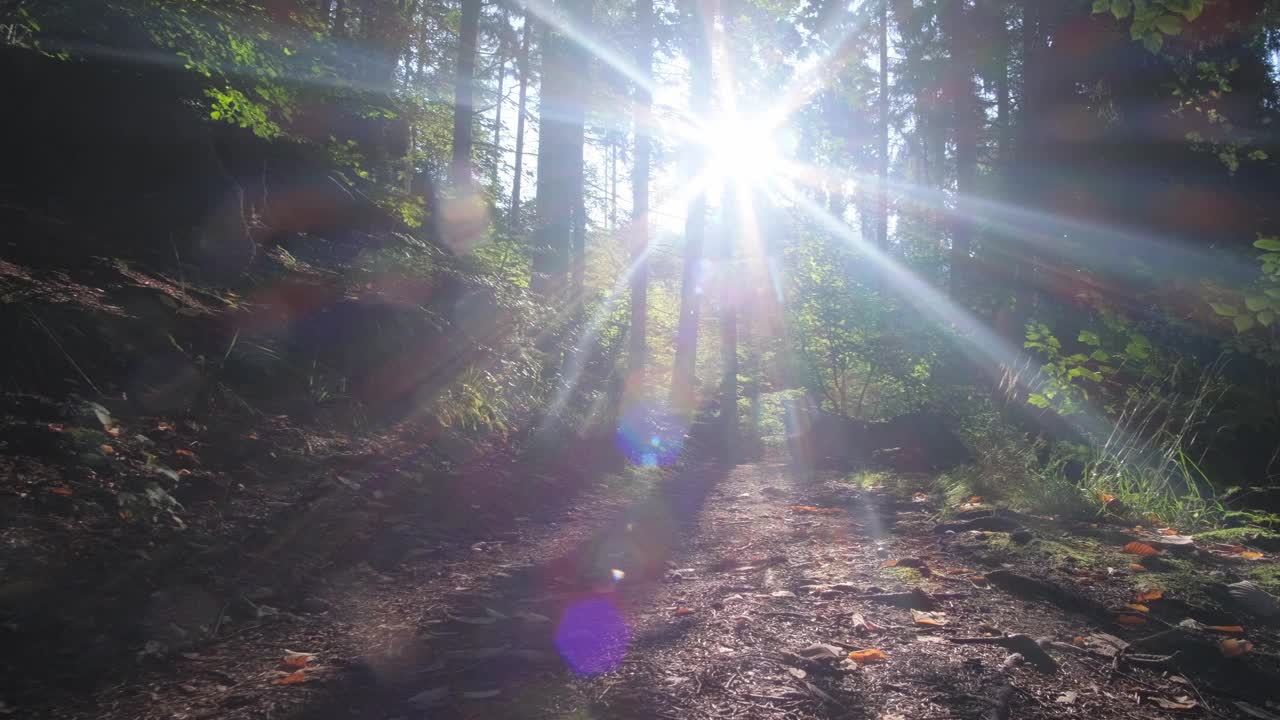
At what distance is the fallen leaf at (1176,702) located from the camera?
211cm

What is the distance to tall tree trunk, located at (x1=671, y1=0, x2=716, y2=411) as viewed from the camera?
13.8 m

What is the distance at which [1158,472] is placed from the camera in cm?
442

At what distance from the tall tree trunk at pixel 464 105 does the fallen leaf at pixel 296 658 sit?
29.1ft

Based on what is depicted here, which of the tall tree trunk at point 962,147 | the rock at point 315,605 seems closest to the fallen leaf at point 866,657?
the rock at point 315,605

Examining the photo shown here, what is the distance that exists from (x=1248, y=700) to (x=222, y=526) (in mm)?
4505

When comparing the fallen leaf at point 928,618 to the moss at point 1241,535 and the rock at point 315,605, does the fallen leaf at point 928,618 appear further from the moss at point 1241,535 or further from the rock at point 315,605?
the rock at point 315,605

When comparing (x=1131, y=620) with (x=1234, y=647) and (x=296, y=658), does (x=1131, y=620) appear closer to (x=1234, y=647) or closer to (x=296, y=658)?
(x=1234, y=647)

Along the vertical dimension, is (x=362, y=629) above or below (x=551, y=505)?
above

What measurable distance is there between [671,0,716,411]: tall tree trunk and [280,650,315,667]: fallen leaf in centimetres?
1172

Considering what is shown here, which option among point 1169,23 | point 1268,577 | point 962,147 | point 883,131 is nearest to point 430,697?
point 1169,23

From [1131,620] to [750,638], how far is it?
1.70 metres

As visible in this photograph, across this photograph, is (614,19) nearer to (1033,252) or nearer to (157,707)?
(1033,252)

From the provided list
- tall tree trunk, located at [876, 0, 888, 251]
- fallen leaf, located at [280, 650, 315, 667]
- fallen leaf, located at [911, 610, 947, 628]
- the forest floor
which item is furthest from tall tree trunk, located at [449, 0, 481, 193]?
tall tree trunk, located at [876, 0, 888, 251]

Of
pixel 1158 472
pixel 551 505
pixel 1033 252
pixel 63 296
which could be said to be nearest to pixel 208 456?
pixel 63 296
